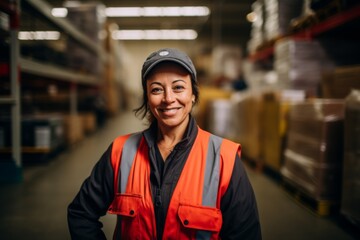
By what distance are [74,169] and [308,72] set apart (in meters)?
3.56

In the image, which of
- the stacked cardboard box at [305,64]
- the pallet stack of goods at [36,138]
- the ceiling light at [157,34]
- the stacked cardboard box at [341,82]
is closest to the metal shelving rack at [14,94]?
the pallet stack of goods at [36,138]

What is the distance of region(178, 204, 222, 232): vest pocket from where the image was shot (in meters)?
1.26

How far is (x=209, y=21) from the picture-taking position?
11.2 meters

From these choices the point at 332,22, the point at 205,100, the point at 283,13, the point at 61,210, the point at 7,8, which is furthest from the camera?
the point at 205,100

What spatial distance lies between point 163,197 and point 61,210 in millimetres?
1844

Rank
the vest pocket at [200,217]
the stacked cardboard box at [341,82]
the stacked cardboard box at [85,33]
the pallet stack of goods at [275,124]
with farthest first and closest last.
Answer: the stacked cardboard box at [85,33] → the pallet stack of goods at [275,124] → the stacked cardboard box at [341,82] → the vest pocket at [200,217]

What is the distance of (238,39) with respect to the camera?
1720 cm

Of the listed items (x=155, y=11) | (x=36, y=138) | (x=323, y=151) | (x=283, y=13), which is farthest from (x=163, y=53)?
(x=155, y=11)

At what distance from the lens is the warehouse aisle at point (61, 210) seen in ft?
7.61

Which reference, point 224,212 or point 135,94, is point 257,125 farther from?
point 135,94

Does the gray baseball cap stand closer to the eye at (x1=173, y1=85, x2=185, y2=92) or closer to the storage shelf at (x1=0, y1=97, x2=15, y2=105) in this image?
the eye at (x1=173, y1=85, x2=185, y2=92)

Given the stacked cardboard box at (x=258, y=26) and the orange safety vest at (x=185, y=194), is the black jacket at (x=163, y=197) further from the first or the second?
the stacked cardboard box at (x=258, y=26)

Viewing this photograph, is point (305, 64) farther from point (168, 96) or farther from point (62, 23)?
point (62, 23)

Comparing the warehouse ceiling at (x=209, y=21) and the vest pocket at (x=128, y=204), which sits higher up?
the warehouse ceiling at (x=209, y=21)
